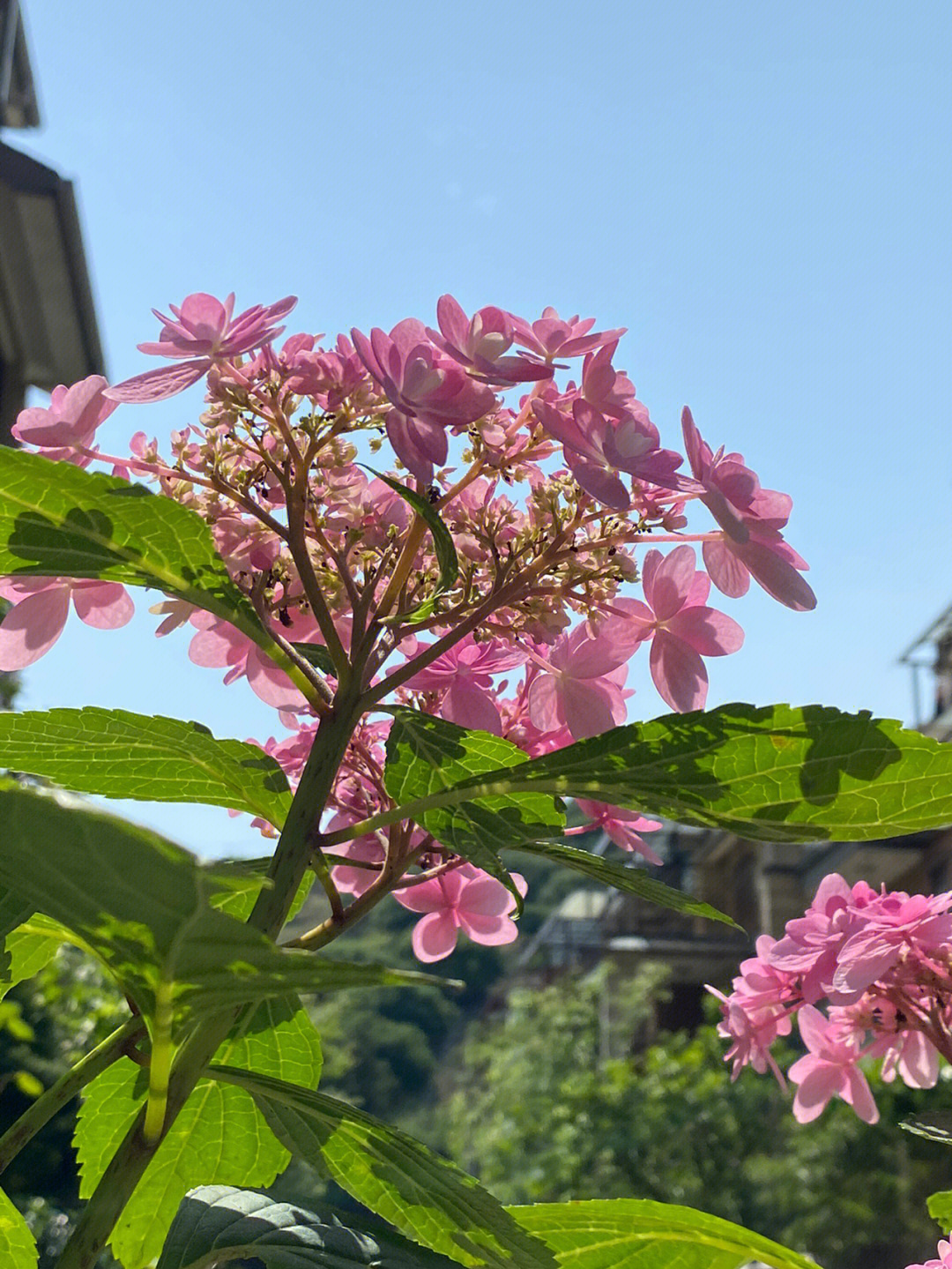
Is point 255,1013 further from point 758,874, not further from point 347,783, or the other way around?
point 758,874

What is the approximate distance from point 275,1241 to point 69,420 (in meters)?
0.33

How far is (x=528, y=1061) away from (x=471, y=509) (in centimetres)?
1327

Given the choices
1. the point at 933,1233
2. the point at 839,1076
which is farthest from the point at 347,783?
the point at 933,1233

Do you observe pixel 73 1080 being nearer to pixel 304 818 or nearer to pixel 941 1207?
pixel 304 818

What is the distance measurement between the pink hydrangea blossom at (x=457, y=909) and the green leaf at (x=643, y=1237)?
0.43 ft

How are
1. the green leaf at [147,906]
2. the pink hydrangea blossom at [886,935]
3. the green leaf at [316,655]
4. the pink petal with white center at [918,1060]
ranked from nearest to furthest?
the green leaf at [147,906] < the green leaf at [316,655] < the pink hydrangea blossom at [886,935] < the pink petal with white center at [918,1060]

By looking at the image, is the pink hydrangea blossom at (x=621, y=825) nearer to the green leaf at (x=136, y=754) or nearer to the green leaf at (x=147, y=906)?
the green leaf at (x=136, y=754)

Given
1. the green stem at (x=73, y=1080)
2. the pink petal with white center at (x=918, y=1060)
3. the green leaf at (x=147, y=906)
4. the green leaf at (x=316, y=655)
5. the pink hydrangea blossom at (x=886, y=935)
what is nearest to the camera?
the green leaf at (x=147, y=906)

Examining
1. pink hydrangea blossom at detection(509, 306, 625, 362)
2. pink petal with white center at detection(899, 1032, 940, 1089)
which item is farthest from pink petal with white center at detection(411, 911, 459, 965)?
pink petal with white center at detection(899, 1032, 940, 1089)

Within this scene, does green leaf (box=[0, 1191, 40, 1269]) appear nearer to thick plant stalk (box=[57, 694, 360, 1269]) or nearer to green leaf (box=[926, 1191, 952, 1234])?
thick plant stalk (box=[57, 694, 360, 1269])

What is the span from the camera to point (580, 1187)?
10.3 m

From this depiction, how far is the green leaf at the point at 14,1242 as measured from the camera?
44 cm

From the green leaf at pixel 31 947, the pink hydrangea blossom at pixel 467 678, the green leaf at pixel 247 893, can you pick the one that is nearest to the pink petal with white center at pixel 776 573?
the pink hydrangea blossom at pixel 467 678

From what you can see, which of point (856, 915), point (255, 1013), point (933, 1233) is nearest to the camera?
point (255, 1013)
